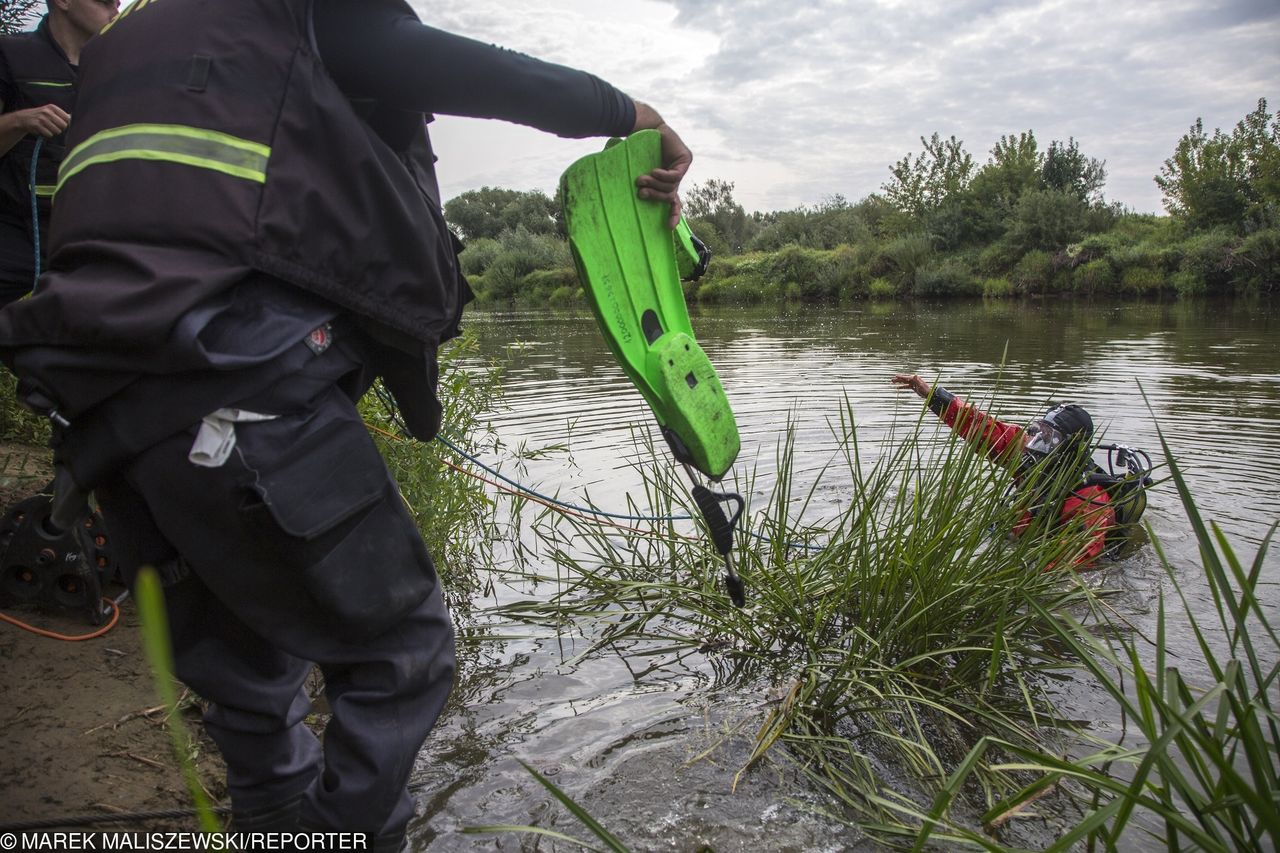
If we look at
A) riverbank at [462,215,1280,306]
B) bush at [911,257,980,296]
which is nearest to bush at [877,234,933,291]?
riverbank at [462,215,1280,306]

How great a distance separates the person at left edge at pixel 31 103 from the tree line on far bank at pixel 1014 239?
1867 centimetres

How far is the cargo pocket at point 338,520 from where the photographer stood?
4.71 ft

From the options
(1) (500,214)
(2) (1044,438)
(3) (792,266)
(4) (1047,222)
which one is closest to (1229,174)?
(4) (1047,222)

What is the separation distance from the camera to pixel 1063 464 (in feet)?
11.2

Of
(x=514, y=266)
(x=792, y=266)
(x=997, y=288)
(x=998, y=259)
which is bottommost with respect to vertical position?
(x=997, y=288)

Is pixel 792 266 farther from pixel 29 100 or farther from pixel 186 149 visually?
pixel 186 149

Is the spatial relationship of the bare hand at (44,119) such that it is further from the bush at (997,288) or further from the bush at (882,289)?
the bush at (882,289)

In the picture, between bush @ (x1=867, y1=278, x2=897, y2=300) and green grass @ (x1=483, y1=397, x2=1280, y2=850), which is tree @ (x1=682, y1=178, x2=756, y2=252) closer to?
bush @ (x1=867, y1=278, x2=897, y2=300)

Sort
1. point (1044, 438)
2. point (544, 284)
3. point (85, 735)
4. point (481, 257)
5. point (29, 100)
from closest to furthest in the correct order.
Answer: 1. point (85, 735)
2. point (29, 100)
3. point (1044, 438)
4. point (544, 284)
5. point (481, 257)

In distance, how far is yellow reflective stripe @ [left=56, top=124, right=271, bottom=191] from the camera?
140cm

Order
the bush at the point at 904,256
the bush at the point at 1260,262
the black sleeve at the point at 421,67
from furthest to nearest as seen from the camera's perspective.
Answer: the bush at the point at 904,256, the bush at the point at 1260,262, the black sleeve at the point at 421,67

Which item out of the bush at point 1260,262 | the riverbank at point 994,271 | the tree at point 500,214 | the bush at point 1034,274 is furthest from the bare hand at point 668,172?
the tree at point 500,214

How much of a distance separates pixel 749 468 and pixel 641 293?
4.62m

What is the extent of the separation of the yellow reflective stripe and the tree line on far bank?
2050 cm
